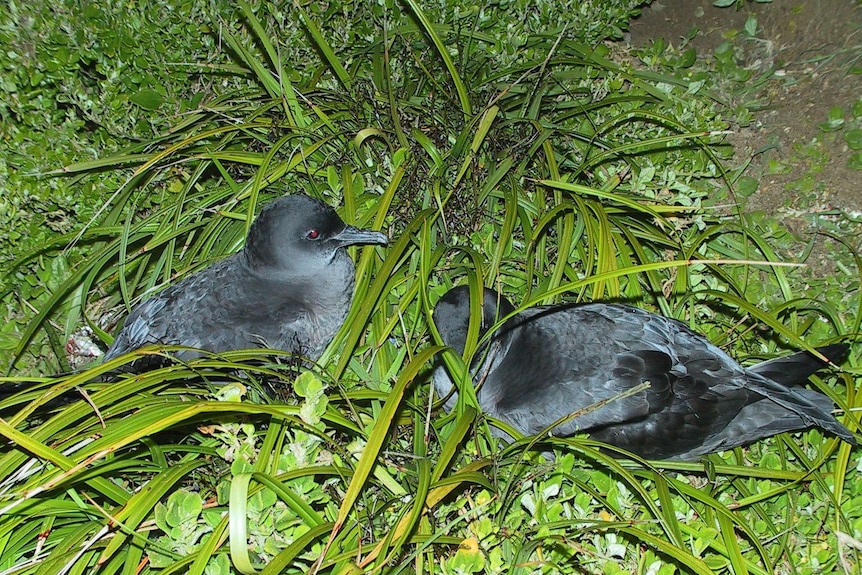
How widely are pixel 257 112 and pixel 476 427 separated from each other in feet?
7.32

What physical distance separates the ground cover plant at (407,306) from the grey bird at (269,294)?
0.58ft

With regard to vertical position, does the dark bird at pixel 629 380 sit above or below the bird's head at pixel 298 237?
below

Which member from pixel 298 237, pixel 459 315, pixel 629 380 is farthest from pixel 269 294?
pixel 629 380

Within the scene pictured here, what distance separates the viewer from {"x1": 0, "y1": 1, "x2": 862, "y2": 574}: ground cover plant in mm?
2502

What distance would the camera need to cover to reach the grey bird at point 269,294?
11.2 ft

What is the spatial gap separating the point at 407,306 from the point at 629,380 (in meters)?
1.13

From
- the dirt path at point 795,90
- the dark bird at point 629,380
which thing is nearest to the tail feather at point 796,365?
the dark bird at point 629,380

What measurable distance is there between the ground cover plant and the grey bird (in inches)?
7.0

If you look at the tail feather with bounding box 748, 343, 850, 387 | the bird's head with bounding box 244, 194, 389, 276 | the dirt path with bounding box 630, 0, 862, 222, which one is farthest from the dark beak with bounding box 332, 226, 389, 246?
the dirt path with bounding box 630, 0, 862, 222

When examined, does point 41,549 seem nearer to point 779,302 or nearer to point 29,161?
point 29,161

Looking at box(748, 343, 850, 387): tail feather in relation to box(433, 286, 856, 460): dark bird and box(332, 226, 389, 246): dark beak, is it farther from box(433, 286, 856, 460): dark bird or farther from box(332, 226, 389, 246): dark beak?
box(332, 226, 389, 246): dark beak

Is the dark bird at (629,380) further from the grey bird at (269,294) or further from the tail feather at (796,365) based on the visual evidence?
the grey bird at (269,294)

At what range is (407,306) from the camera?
3525 millimetres

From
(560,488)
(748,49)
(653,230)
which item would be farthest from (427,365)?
(748,49)
